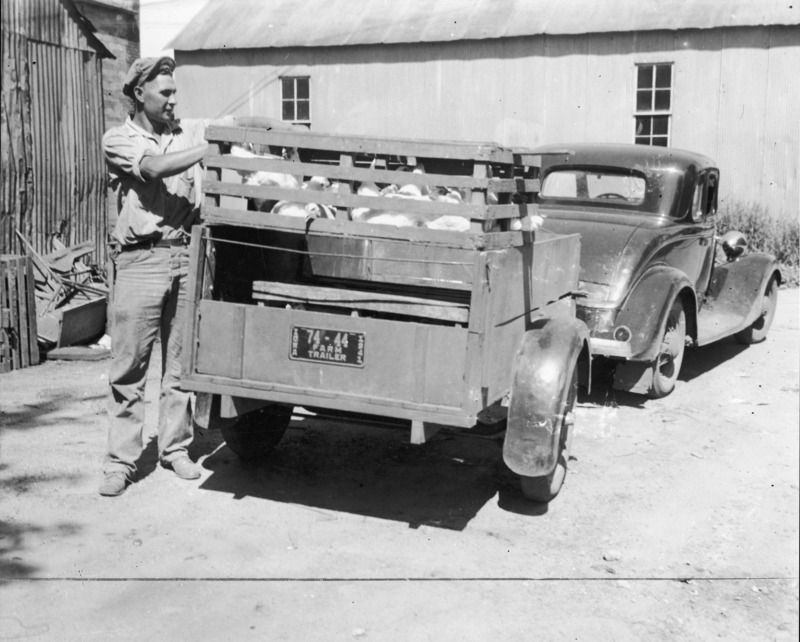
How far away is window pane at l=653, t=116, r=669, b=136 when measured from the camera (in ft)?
52.8

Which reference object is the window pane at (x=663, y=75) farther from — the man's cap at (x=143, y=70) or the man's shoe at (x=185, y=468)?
the man's shoe at (x=185, y=468)

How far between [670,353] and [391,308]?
11.6 ft

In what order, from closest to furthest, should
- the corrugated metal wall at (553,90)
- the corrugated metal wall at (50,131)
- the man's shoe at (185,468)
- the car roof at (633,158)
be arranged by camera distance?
the man's shoe at (185,468), the car roof at (633,158), the corrugated metal wall at (50,131), the corrugated metal wall at (553,90)

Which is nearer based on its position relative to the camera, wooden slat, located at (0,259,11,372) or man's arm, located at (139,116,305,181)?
man's arm, located at (139,116,305,181)

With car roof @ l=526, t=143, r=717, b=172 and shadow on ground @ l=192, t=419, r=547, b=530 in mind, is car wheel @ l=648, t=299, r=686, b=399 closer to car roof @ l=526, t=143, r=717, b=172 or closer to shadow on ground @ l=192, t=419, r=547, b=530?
car roof @ l=526, t=143, r=717, b=172

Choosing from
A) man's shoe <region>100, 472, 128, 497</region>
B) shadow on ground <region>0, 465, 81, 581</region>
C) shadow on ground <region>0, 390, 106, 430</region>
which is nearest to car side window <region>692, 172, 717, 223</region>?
shadow on ground <region>0, 390, 106, 430</region>

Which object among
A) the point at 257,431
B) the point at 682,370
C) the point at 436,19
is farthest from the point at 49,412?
the point at 436,19

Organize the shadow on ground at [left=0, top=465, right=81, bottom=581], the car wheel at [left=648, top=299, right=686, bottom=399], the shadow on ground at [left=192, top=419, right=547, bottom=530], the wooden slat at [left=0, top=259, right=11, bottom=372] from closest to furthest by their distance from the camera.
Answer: the shadow on ground at [left=0, top=465, right=81, bottom=581]
the shadow on ground at [left=192, top=419, right=547, bottom=530]
the car wheel at [left=648, top=299, right=686, bottom=399]
the wooden slat at [left=0, top=259, right=11, bottom=372]

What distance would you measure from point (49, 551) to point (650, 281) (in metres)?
4.63

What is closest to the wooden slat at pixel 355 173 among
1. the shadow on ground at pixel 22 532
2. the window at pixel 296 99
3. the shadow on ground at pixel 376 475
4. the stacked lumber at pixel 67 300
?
the shadow on ground at pixel 376 475

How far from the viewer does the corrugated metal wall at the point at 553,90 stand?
15125 mm

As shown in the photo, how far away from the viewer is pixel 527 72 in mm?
16906

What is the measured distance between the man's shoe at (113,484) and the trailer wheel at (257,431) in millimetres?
582

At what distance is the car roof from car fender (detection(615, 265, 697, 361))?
1037 mm
